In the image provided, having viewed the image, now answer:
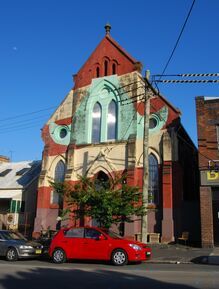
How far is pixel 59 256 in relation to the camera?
52.4ft

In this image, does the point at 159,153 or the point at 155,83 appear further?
the point at 159,153

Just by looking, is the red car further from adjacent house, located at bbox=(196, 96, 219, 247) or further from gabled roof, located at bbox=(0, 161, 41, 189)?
gabled roof, located at bbox=(0, 161, 41, 189)

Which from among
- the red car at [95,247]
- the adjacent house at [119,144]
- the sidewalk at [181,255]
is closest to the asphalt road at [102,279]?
the red car at [95,247]

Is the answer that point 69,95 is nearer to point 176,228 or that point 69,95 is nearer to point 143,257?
point 176,228

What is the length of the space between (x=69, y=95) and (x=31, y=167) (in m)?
9.36

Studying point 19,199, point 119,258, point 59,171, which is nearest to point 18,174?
point 19,199

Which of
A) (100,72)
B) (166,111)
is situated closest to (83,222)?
(166,111)

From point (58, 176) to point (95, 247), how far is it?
15289mm

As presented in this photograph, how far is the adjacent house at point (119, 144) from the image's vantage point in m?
25.2

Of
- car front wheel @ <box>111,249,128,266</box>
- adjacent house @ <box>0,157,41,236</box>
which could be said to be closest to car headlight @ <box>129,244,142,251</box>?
car front wheel @ <box>111,249,128,266</box>

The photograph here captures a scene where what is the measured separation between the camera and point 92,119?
98.6ft

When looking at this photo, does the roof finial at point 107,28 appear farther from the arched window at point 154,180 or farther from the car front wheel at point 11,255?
the car front wheel at point 11,255

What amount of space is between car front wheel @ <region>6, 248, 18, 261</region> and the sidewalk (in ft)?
18.9

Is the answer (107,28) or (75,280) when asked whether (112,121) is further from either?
(75,280)
